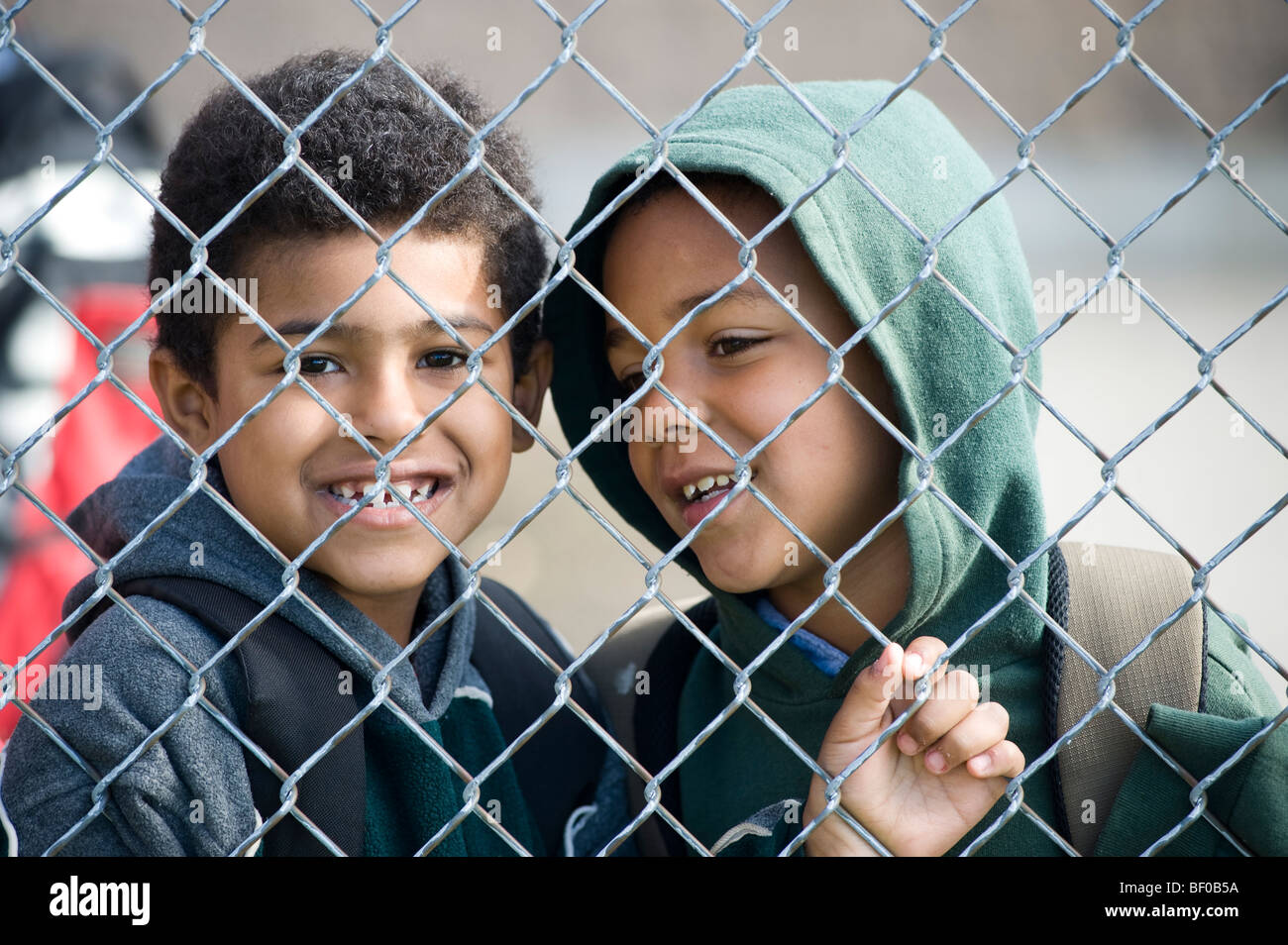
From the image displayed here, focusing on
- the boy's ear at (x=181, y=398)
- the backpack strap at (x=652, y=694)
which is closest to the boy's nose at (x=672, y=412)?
the backpack strap at (x=652, y=694)

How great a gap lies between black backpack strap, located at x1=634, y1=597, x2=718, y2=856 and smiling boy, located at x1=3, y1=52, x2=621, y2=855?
0.35 feet

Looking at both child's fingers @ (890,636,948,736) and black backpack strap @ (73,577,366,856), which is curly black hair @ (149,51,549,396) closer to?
black backpack strap @ (73,577,366,856)

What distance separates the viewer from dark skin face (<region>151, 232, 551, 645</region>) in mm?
1581

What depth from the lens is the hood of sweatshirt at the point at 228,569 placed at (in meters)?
1.53

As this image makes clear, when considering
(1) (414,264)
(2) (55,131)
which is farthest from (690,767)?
(2) (55,131)

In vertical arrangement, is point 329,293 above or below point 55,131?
below

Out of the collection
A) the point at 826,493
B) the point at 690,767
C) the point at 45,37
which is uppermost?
the point at 45,37

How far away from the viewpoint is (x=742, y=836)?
1.56 metres

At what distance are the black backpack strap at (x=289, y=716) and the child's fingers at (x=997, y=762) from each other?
0.71 m

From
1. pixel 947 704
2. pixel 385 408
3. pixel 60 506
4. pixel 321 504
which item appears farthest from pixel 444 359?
pixel 60 506

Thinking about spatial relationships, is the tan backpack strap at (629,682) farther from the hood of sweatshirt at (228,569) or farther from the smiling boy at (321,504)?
the hood of sweatshirt at (228,569)

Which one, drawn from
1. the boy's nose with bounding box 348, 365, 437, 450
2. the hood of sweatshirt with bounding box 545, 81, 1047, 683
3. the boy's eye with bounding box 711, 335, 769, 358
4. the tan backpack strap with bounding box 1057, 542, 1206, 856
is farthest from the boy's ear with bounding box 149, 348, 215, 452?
the tan backpack strap with bounding box 1057, 542, 1206, 856

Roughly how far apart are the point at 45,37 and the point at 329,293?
4539 mm
